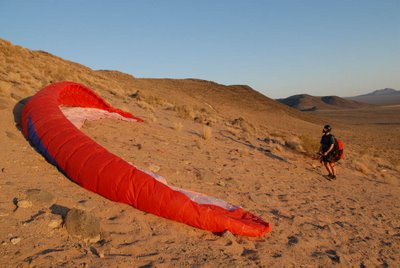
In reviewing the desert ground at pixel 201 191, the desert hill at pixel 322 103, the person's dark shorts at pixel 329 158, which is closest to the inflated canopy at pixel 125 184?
the desert ground at pixel 201 191

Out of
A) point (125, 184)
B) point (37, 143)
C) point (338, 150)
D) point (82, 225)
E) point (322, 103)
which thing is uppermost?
point (37, 143)

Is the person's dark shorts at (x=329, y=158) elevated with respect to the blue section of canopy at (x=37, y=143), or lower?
lower

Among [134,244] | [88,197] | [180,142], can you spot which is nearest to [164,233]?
[134,244]

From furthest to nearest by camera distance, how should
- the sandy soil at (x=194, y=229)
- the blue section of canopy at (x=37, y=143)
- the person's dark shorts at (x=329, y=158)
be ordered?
the person's dark shorts at (x=329, y=158) < the blue section of canopy at (x=37, y=143) < the sandy soil at (x=194, y=229)

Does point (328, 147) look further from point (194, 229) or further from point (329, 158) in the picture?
point (194, 229)

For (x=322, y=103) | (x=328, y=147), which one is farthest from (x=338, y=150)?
(x=322, y=103)

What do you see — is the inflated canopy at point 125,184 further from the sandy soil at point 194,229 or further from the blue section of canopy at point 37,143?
the sandy soil at point 194,229

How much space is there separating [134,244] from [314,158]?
9.32 meters

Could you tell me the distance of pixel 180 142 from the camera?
10.5 metres

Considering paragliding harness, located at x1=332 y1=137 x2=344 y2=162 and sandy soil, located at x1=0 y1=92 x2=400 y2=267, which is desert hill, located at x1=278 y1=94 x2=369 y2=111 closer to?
paragliding harness, located at x1=332 y1=137 x2=344 y2=162

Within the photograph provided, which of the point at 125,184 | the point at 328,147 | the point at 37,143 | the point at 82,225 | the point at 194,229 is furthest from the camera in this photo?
the point at 328,147

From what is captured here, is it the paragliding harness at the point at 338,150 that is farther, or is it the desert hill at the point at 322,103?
the desert hill at the point at 322,103

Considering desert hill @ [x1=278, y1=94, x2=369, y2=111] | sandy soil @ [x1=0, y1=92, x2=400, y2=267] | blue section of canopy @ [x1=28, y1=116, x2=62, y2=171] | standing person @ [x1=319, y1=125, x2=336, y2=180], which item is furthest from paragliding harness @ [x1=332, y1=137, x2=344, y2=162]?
desert hill @ [x1=278, y1=94, x2=369, y2=111]

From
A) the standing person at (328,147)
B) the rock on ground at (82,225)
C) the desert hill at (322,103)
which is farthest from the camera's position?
the desert hill at (322,103)
